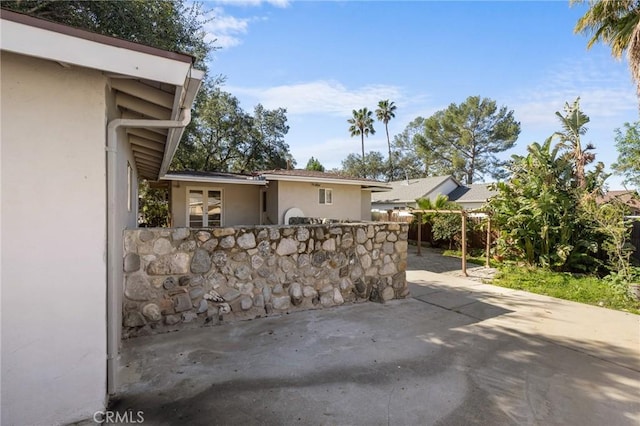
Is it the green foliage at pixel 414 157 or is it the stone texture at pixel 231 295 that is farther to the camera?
the green foliage at pixel 414 157

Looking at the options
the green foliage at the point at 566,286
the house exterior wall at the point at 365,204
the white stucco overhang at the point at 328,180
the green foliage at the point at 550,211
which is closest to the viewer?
the green foliage at the point at 566,286

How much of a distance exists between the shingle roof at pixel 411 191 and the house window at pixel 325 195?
13069mm

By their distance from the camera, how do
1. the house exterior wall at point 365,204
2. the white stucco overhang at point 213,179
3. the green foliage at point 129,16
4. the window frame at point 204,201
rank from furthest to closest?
the house exterior wall at point 365,204
the window frame at point 204,201
the white stucco overhang at point 213,179
the green foliage at point 129,16

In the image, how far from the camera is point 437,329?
4.88m

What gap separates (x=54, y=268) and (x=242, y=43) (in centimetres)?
909

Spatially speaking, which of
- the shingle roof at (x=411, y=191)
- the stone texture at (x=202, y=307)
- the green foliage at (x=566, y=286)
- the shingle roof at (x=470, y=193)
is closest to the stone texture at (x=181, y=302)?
the stone texture at (x=202, y=307)

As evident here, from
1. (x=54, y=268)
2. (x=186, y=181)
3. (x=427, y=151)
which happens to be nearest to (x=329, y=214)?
(x=186, y=181)

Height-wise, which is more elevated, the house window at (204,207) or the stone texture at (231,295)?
the house window at (204,207)

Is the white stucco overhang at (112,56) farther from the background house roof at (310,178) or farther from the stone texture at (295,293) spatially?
the background house roof at (310,178)

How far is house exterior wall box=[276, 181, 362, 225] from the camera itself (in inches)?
535

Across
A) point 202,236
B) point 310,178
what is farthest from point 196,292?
point 310,178

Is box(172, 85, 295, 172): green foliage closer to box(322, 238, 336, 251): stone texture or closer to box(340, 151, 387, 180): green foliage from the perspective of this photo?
box(322, 238, 336, 251): stone texture

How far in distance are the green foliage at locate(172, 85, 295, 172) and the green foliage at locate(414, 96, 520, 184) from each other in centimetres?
2106

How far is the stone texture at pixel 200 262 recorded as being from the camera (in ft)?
15.7
